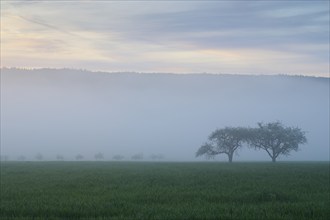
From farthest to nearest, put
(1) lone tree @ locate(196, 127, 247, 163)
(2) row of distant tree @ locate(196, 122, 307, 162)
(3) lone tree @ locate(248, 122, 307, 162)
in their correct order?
1. (1) lone tree @ locate(196, 127, 247, 163)
2. (2) row of distant tree @ locate(196, 122, 307, 162)
3. (3) lone tree @ locate(248, 122, 307, 162)

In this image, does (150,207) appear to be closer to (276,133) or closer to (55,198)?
(55,198)

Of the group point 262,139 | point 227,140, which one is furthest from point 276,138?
point 227,140

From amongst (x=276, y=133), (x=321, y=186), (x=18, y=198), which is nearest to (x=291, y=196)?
(x=321, y=186)

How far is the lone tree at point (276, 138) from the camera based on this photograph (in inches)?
3514

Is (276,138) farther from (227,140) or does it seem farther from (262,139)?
(227,140)

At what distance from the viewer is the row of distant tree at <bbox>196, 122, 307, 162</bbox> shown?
89500mm

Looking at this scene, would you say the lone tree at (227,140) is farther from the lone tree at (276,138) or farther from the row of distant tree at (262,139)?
the lone tree at (276,138)

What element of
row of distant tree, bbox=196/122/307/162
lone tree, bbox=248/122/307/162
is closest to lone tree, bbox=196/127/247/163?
row of distant tree, bbox=196/122/307/162

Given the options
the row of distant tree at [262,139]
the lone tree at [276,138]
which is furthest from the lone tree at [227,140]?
the lone tree at [276,138]

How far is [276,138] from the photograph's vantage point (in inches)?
3531

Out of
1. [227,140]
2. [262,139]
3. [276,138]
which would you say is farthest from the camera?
[227,140]

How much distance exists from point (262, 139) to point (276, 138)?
2484 mm

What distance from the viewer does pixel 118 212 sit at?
61.2 feet

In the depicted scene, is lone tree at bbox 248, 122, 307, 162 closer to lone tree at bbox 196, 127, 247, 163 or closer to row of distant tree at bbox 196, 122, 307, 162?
row of distant tree at bbox 196, 122, 307, 162
